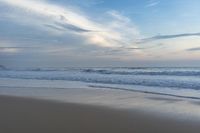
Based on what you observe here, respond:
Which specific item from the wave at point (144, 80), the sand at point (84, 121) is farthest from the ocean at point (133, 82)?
the sand at point (84, 121)

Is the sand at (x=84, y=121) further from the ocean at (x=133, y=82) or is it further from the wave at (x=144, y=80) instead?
the wave at (x=144, y=80)

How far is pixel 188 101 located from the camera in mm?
9258

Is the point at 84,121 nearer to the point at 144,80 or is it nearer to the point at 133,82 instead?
the point at 133,82

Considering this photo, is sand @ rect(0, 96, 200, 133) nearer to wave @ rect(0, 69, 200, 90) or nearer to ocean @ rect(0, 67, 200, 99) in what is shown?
ocean @ rect(0, 67, 200, 99)

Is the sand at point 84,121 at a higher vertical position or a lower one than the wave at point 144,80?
lower

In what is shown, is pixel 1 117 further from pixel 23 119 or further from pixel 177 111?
pixel 177 111

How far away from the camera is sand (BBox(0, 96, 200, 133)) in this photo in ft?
18.8

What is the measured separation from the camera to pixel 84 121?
6566 mm

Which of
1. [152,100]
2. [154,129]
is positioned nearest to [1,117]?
[154,129]

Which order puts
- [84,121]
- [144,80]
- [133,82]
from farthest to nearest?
1. [144,80]
2. [133,82]
3. [84,121]

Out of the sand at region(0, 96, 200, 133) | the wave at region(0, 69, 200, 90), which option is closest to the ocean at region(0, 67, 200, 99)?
the wave at region(0, 69, 200, 90)

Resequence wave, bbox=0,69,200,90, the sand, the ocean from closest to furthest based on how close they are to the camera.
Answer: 1. the sand
2. the ocean
3. wave, bbox=0,69,200,90

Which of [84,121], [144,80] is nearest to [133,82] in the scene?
[144,80]

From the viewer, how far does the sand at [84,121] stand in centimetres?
572
